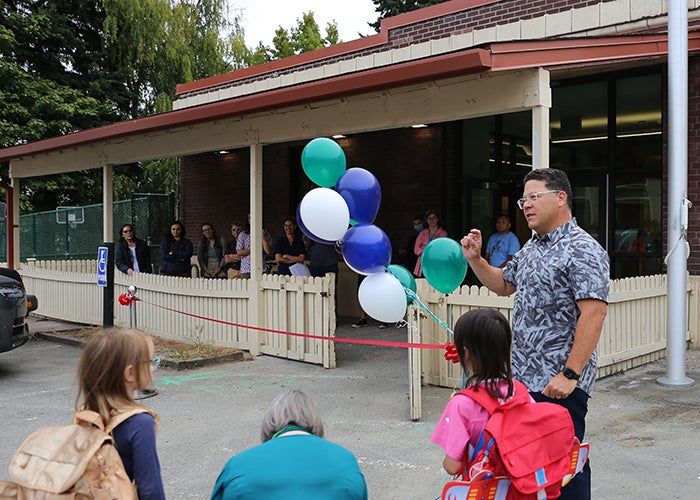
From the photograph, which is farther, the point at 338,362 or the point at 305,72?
the point at 305,72

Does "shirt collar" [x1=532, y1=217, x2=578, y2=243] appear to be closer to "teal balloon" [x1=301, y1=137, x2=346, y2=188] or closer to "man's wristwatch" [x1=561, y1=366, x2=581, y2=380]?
"man's wristwatch" [x1=561, y1=366, x2=581, y2=380]

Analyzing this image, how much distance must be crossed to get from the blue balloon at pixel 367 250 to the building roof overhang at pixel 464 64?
1.81 m

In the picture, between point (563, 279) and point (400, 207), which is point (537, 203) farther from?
point (400, 207)

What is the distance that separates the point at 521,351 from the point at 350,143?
35.0 feet

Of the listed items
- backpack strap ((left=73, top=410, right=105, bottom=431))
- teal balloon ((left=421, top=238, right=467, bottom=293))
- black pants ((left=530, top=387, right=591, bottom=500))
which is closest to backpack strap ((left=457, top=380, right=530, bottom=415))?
black pants ((left=530, top=387, right=591, bottom=500))

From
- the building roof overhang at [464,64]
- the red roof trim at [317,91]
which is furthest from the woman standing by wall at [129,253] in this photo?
the building roof overhang at [464,64]

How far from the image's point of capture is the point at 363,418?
20.5 ft

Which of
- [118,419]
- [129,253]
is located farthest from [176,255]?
[118,419]

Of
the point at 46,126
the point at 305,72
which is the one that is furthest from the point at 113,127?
the point at 46,126

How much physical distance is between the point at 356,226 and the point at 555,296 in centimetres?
269

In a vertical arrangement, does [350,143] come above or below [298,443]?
above

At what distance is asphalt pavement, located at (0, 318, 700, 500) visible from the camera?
15.5 feet

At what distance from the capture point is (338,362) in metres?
8.70

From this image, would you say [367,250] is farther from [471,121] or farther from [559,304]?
[471,121]
